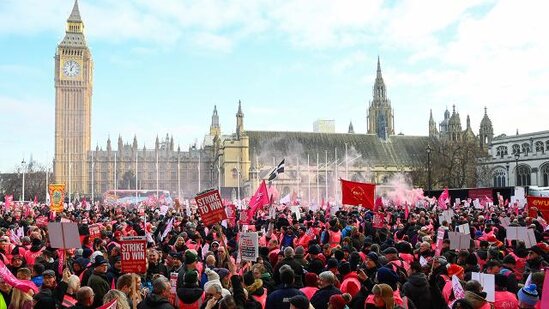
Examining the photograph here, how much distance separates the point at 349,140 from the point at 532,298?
319ft

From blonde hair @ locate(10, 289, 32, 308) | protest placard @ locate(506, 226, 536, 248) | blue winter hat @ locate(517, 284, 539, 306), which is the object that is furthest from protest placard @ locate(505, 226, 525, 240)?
blonde hair @ locate(10, 289, 32, 308)

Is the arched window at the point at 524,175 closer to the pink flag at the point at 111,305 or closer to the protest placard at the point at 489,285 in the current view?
the protest placard at the point at 489,285

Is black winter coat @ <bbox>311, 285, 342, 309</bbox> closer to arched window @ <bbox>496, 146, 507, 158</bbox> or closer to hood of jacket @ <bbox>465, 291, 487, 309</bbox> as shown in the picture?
hood of jacket @ <bbox>465, 291, 487, 309</bbox>

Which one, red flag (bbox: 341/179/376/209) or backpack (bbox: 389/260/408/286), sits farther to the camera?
red flag (bbox: 341/179/376/209)

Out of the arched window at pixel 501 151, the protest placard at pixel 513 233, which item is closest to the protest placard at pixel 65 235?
the protest placard at pixel 513 233

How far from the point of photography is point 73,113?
351 ft

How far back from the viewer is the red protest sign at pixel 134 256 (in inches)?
277

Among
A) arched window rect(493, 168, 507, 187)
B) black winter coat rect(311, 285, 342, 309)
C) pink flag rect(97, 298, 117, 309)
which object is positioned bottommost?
black winter coat rect(311, 285, 342, 309)

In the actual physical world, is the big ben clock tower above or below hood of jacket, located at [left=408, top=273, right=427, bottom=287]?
above

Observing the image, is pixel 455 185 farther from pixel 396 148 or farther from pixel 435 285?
pixel 435 285

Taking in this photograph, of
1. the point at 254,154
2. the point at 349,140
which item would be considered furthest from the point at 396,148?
the point at 254,154

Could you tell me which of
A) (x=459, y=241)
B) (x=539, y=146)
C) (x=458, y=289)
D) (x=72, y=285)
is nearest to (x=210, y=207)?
(x=72, y=285)

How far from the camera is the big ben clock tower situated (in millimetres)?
105250

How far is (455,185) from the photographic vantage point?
69.2 metres
